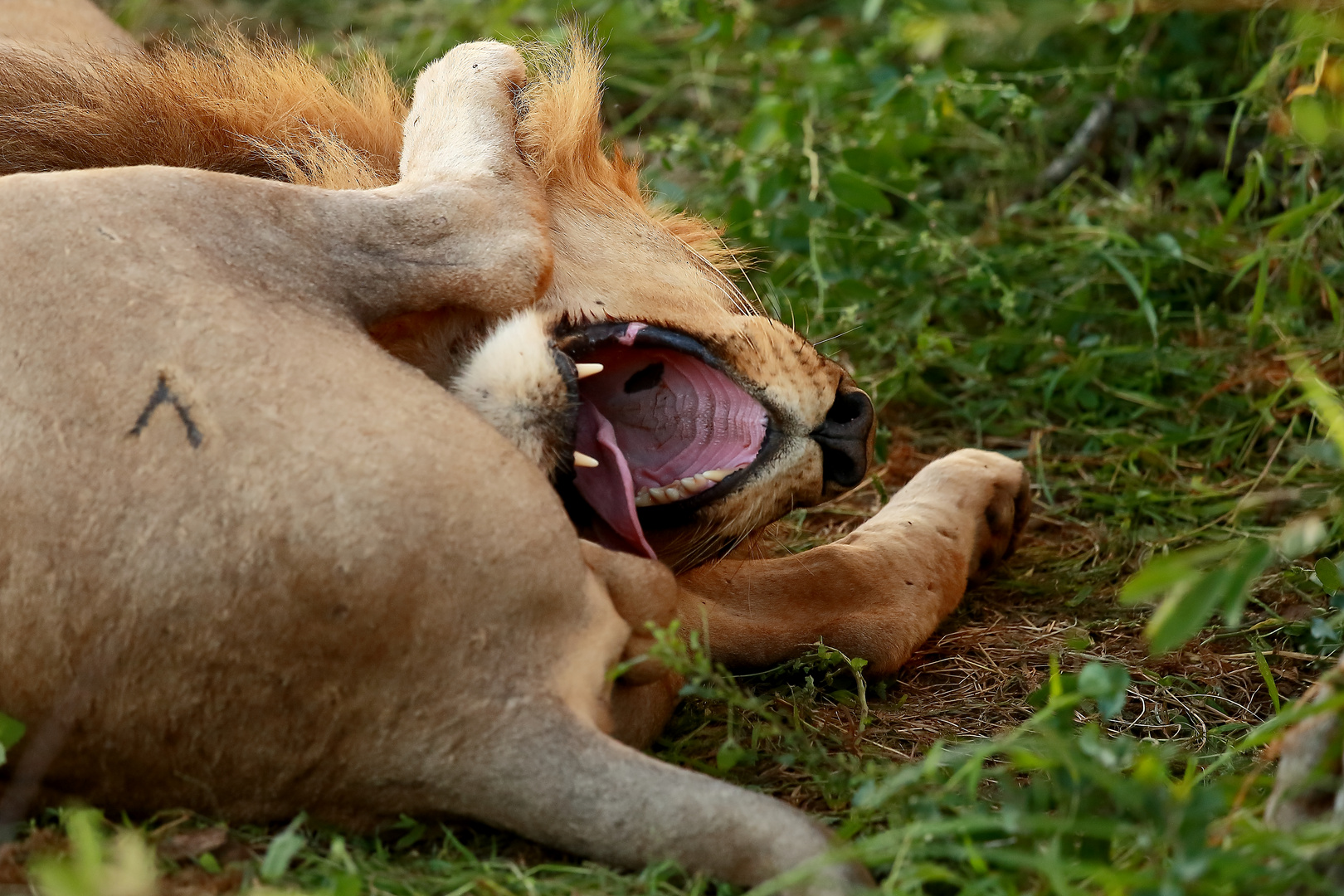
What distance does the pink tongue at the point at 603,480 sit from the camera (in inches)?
90.5

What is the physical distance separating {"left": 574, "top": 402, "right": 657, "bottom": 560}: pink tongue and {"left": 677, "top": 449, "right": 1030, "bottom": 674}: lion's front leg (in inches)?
5.9

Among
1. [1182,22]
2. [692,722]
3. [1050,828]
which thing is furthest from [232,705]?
[1182,22]

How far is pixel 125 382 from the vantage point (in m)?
1.79

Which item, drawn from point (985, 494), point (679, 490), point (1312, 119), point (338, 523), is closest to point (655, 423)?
point (679, 490)

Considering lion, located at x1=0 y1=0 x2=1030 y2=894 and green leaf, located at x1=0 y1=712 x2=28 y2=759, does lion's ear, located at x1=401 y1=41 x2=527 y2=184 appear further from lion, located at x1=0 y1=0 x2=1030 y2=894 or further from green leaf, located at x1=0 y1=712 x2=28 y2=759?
green leaf, located at x1=0 y1=712 x2=28 y2=759

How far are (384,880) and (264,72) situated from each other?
1.58m

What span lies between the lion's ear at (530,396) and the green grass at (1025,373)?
15.7 inches

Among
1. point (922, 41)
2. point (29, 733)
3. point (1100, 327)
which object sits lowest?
point (1100, 327)

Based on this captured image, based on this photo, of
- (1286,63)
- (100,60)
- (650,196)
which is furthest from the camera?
(1286,63)

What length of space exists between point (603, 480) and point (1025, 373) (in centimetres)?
169

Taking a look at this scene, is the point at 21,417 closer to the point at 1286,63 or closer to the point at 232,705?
the point at 232,705

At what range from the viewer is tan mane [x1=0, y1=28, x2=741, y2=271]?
2.52 meters

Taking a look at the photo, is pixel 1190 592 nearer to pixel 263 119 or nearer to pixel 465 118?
pixel 465 118

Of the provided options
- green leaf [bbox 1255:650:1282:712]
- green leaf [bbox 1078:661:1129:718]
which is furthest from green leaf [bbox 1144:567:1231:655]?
green leaf [bbox 1255:650:1282:712]
